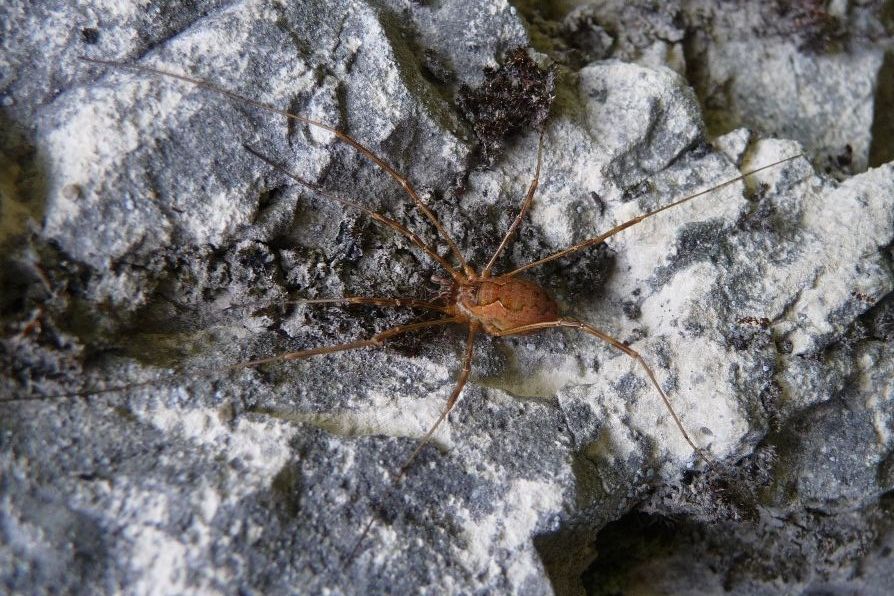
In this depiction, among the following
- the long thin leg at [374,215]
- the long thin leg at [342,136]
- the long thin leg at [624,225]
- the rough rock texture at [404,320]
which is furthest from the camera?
the long thin leg at [624,225]

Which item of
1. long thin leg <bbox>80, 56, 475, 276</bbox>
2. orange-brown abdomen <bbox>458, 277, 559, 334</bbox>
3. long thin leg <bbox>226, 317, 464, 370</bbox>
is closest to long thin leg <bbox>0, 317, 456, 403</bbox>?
long thin leg <bbox>226, 317, 464, 370</bbox>

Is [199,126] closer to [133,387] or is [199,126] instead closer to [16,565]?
[133,387]

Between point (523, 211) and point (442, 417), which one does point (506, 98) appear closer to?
point (523, 211)

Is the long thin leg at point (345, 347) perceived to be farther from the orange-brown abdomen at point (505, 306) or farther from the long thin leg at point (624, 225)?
the long thin leg at point (624, 225)

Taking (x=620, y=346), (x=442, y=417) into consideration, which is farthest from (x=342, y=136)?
(x=620, y=346)

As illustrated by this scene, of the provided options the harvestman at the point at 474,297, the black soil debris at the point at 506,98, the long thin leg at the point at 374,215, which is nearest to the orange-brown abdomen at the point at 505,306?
the harvestman at the point at 474,297
